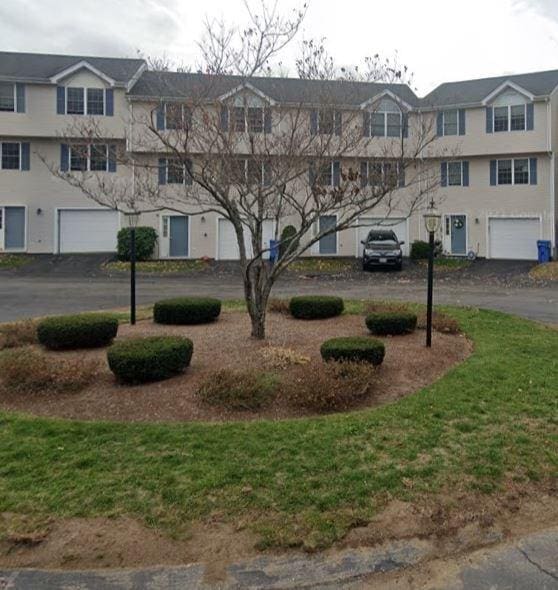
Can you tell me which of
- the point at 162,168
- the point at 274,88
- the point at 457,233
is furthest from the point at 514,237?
the point at 162,168

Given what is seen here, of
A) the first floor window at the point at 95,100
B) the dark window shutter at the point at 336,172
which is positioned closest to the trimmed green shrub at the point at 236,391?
the dark window shutter at the point at 336,172

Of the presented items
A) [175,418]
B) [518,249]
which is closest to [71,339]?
[175,418]

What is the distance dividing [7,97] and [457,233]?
24.1m

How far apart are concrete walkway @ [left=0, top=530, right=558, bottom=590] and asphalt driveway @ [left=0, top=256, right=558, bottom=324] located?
9857mm

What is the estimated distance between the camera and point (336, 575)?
128 inches

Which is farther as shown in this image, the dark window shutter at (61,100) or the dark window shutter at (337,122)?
the dark window shutter at (61,100)

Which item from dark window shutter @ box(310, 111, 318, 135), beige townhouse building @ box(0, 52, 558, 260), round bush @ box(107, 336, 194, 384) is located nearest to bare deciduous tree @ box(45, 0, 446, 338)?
dark window shutter @ box(310, 111, 318, 135)

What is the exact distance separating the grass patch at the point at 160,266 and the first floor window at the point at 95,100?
25.6ft

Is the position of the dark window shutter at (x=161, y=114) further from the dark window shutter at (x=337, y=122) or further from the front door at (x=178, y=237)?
the front door at (x=178, y=237)

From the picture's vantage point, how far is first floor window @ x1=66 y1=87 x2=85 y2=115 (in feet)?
87.4

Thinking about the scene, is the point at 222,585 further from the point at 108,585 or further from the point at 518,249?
the point at 518,249

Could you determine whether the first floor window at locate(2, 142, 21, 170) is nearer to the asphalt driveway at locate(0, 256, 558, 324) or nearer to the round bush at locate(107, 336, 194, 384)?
the asphalt driveway at locate(0, 256, 558, 324)

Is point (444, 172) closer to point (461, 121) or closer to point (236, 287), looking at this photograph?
point (461, 121)

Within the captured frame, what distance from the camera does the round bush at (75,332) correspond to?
822cm
